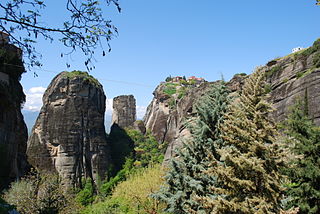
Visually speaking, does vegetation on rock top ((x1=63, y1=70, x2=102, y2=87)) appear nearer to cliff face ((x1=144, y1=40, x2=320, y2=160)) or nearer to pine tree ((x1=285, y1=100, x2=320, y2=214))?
cliff face ((x1=144, y1=40, x2=320, y2=160))

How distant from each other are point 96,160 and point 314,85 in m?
30.7

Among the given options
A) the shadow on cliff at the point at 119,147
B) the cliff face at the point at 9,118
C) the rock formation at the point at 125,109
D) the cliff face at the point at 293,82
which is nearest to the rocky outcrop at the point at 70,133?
the shadow on cliff at the point at 119,147

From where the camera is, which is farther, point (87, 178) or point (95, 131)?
point (95, 131)

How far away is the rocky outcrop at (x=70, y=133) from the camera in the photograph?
3769 cm

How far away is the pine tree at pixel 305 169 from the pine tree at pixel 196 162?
342 centimetres

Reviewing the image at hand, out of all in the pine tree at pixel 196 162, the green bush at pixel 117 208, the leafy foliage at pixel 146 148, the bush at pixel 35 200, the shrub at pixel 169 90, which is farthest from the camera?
the shrub at pixel 169 90

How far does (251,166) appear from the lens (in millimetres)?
8977

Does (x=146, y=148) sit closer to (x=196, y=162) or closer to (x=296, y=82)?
(x=296, y=82)

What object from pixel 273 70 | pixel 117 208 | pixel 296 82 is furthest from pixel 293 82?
pixel 117 208

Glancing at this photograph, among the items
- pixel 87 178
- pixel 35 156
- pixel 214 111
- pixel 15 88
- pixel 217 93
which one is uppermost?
pixel 15 88

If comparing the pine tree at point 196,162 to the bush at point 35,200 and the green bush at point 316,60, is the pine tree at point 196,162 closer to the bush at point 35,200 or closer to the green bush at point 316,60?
the bush at point 35,200

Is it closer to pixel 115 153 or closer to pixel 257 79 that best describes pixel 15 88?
pixel 257 79

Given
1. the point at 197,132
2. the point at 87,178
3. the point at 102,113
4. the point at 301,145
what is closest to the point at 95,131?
the point at 102,113

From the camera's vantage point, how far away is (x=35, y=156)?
1479 inches
